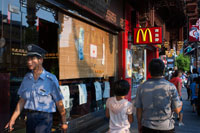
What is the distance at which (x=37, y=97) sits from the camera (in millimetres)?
2861

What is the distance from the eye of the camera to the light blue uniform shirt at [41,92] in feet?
9.37

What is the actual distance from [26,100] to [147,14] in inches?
340

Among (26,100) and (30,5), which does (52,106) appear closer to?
(26,100)

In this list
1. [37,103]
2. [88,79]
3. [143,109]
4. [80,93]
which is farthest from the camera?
[88,79]

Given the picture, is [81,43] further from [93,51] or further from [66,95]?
[66,95]

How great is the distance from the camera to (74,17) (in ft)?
19.8

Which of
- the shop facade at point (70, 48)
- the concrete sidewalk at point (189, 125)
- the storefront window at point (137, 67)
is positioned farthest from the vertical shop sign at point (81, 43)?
the storefront window at point (137, 67)

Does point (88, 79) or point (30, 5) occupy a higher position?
point (30, 5)

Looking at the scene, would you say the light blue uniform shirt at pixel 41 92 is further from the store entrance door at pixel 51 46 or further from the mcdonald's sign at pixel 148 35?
the mcdonald's sign at pixel 148 35

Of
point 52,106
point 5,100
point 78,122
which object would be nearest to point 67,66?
point 78,122

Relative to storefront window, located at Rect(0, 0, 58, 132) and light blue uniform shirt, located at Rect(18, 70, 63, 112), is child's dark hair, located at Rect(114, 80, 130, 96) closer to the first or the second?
light blue uniform shirt, located at Rect(18, 70, 63, 112)

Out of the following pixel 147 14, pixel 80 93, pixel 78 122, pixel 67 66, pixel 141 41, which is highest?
pixel 147 14

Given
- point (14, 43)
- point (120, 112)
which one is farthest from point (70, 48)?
point (120, 112)

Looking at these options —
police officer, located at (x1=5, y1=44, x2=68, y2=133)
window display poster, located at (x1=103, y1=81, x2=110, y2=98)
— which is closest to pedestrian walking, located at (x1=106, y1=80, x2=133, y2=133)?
police officer, located at (x1=5, y1=44, x2=68, y2=133)
